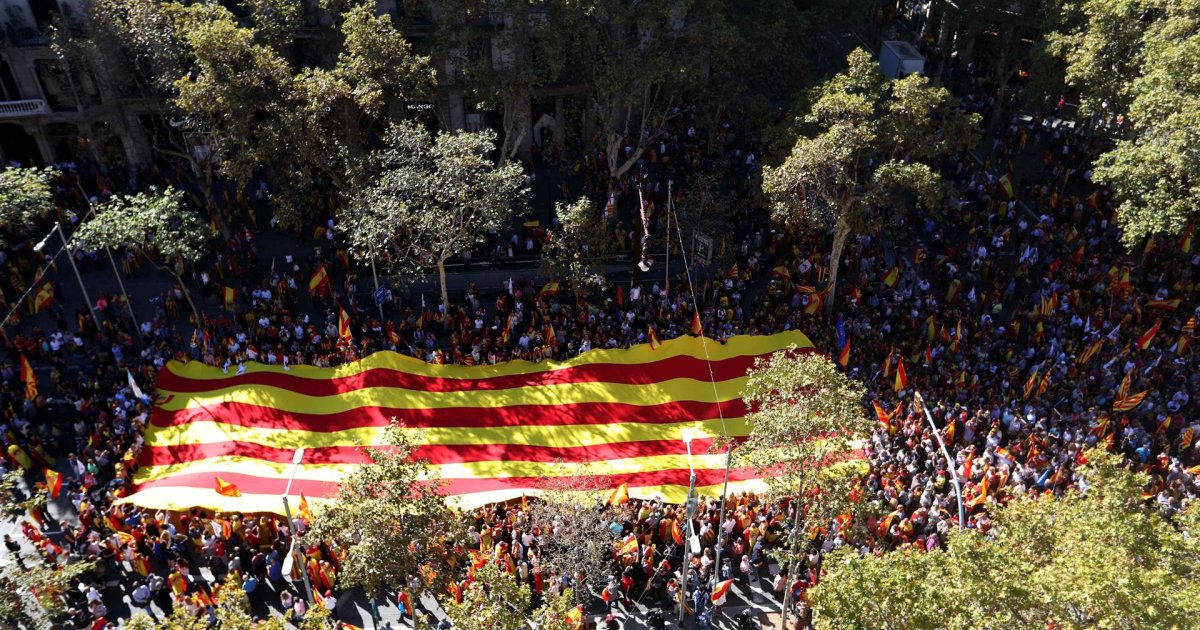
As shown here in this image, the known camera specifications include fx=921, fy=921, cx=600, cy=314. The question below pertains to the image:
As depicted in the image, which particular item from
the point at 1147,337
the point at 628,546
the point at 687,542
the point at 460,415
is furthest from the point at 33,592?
the point at 1147,337

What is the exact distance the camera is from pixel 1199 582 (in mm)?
17625

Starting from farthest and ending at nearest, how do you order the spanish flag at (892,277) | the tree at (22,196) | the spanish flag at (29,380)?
the spanish flag at (892,277), the tree at (22,196), the spanish flag at (29,380)

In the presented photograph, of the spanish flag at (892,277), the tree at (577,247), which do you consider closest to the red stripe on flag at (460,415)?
the tree at (577,247)

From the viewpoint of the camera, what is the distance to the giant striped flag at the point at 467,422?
27.0 m

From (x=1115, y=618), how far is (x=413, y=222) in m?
23.1

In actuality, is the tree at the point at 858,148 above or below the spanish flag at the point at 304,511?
above

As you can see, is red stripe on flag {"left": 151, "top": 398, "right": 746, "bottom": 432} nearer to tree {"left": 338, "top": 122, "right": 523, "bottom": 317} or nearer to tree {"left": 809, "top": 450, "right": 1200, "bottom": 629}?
tree {"left": 338, "top": 122, "right": 523, "bottom": 317}

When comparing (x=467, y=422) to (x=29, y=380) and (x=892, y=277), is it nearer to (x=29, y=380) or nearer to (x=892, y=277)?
(x=29, y=380)

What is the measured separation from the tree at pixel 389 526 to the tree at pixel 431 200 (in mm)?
11762

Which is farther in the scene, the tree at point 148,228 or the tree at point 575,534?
the tree at point 148,228

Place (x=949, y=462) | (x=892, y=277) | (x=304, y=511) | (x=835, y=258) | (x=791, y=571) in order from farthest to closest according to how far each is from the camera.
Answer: (x=892, y=277)
(x=835, y=258)
(x=949, y=462)
(x=304, y=511)
(x=791, y=571)

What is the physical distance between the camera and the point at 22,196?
31.7 meters

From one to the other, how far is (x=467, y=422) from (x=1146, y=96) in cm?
2696

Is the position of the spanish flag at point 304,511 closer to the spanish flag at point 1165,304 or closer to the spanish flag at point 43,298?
the spanish flag at point 43,298
